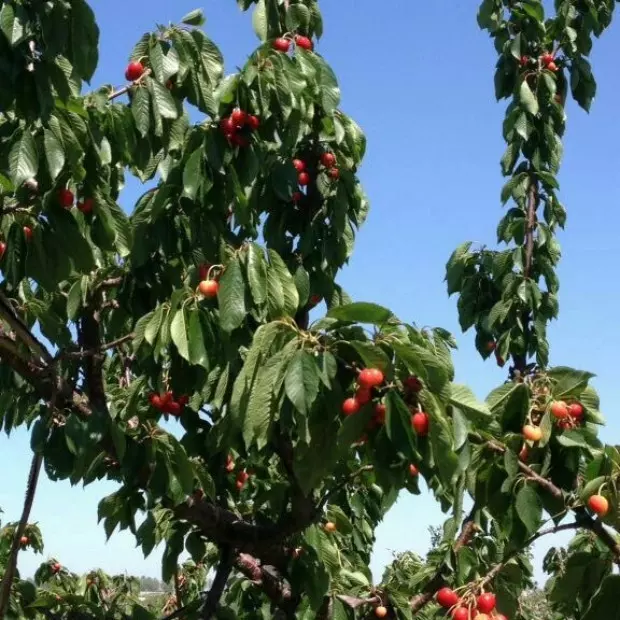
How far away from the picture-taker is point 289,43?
3.20 meters

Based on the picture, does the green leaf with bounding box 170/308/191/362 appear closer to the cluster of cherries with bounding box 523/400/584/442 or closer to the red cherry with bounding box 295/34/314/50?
the cluster of cherries with bounding box 523/400/584/442

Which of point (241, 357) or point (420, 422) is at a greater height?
point (241, 357)

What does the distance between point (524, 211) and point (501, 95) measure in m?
0.65

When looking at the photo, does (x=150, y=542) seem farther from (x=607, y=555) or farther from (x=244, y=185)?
(x=607, y=555)

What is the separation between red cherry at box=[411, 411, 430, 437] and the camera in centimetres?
187

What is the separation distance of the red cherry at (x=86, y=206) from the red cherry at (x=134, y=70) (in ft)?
1.17

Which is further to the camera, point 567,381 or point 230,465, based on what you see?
point 230,465

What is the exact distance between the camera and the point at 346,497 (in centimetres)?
429

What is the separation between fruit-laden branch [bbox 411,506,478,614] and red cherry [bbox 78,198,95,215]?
5.93 ft

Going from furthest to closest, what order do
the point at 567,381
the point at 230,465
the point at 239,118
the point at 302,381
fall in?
1. the point at 230,465
2. the point at 239,118
3. the point at 567,381
4. the point at 302,381

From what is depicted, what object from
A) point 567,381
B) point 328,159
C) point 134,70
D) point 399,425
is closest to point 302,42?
point 328,159

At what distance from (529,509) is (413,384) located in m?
0.50

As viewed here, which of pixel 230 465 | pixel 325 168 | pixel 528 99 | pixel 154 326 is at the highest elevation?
pixel 528 99

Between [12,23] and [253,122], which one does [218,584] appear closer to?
[253,122]
